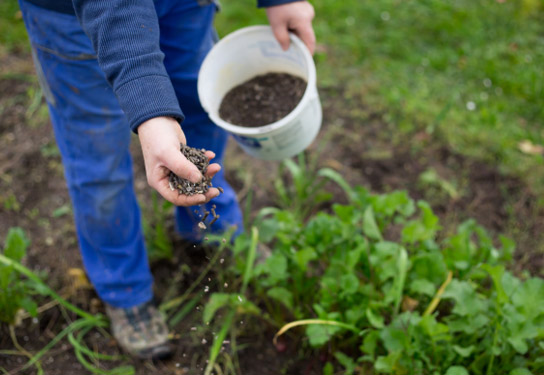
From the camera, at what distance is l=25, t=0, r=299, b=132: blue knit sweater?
99 cm

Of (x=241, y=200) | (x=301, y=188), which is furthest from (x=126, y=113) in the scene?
(x=241, y=200)

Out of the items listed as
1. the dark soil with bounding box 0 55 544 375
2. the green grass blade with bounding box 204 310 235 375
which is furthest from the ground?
the green grass blade with bounding box 204 310 235 375

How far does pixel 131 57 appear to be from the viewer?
1.01 meters

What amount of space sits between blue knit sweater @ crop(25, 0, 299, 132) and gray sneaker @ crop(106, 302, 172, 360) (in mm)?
901

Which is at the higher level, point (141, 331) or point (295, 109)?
point (295, 109)

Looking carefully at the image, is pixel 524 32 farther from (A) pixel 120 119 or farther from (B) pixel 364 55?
(A) pixel 120 119

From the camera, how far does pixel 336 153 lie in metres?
2.36

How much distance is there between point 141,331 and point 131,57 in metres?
1.02

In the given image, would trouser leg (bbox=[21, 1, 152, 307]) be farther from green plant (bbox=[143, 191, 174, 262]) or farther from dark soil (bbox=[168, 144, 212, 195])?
dark soil (bbox=[168, 144, 212, 195])

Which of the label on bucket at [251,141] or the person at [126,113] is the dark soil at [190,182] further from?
the label on bucket at [251,141]

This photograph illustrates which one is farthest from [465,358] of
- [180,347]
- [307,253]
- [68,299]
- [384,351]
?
[68,299]

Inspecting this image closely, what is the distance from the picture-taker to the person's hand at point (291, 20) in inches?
57.0

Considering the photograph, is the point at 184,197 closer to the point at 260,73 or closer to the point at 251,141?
the point at 251,141

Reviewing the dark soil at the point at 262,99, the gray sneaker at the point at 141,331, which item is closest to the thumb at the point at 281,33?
the dark soil at the point at 262,99
